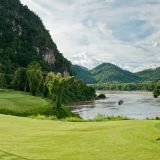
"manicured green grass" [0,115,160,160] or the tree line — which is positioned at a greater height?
the tree line

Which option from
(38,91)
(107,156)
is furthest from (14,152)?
(38,91)

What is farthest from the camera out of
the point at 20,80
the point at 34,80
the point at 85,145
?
the point at 20,80

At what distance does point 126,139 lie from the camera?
64.8 ft

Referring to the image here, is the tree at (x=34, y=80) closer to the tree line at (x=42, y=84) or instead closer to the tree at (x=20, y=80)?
the tree line at (x=42, y=84)

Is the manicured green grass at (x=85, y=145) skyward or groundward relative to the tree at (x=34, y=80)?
groundward

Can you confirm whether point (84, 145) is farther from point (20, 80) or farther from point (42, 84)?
point (20, 80)

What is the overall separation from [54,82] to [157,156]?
3291 inches

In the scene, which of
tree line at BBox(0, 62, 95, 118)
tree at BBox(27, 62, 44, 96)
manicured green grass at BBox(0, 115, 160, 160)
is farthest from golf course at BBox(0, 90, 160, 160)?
tree at BBox(27, 62, 44, 96)

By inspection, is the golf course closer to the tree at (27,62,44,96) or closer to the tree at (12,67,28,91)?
the tree at (27,62,44,96)

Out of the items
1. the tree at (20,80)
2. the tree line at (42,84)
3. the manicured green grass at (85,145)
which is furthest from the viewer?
the tree at (20,80)

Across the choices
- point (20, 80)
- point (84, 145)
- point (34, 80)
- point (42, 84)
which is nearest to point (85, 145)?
point (84, 145)

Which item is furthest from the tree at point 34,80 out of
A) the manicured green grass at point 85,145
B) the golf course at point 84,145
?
the manicured green grass at point 85,145

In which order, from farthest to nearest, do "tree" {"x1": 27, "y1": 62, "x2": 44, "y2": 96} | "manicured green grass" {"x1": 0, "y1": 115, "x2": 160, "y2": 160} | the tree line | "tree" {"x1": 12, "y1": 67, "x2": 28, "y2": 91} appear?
"tree" {"x1": 12, "y1": 67, "x2": 28, "y2": 91} < "tree" {"x1": 27, "y1": 62, "x2": 44, "y2": 96} < the tree line < "manicured green grass" {"x1": 0, "y1": 115, "x2": 160, "y2": 160}

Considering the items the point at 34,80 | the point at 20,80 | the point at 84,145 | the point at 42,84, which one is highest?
the point at 20,80
